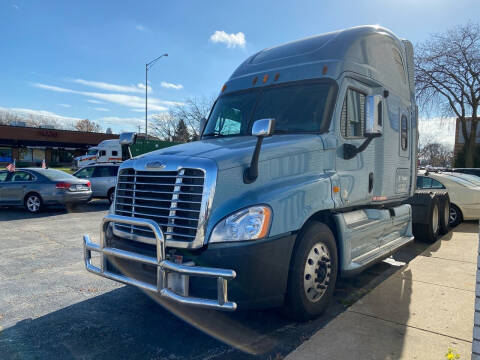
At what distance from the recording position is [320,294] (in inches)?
149

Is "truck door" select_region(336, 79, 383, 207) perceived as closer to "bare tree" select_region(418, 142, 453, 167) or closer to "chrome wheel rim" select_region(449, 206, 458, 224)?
"chrome wheel rim" select_region(449, 206, 458, 224)

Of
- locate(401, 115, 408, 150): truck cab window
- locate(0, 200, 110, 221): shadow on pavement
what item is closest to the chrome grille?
locate(401, 115, 408, 150): truck cab window

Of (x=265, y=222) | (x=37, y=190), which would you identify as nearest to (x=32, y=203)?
(x=37, y=190)

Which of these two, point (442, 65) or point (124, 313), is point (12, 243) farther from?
point (442, 65)

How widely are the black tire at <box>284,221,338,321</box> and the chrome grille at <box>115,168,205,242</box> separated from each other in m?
1.05

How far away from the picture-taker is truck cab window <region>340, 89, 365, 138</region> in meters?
4.27

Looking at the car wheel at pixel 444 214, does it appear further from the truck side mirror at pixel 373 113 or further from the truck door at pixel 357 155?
the truck side mirror at pixel 373 113

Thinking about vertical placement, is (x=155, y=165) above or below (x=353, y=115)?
below

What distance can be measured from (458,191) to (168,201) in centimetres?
902

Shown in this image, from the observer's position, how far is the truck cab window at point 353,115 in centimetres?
427

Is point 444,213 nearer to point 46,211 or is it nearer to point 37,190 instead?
point 37,190

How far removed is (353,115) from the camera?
4.43 m

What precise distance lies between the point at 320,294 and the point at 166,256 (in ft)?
5.52

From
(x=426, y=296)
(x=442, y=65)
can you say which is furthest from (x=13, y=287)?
(x=442, y=65)
